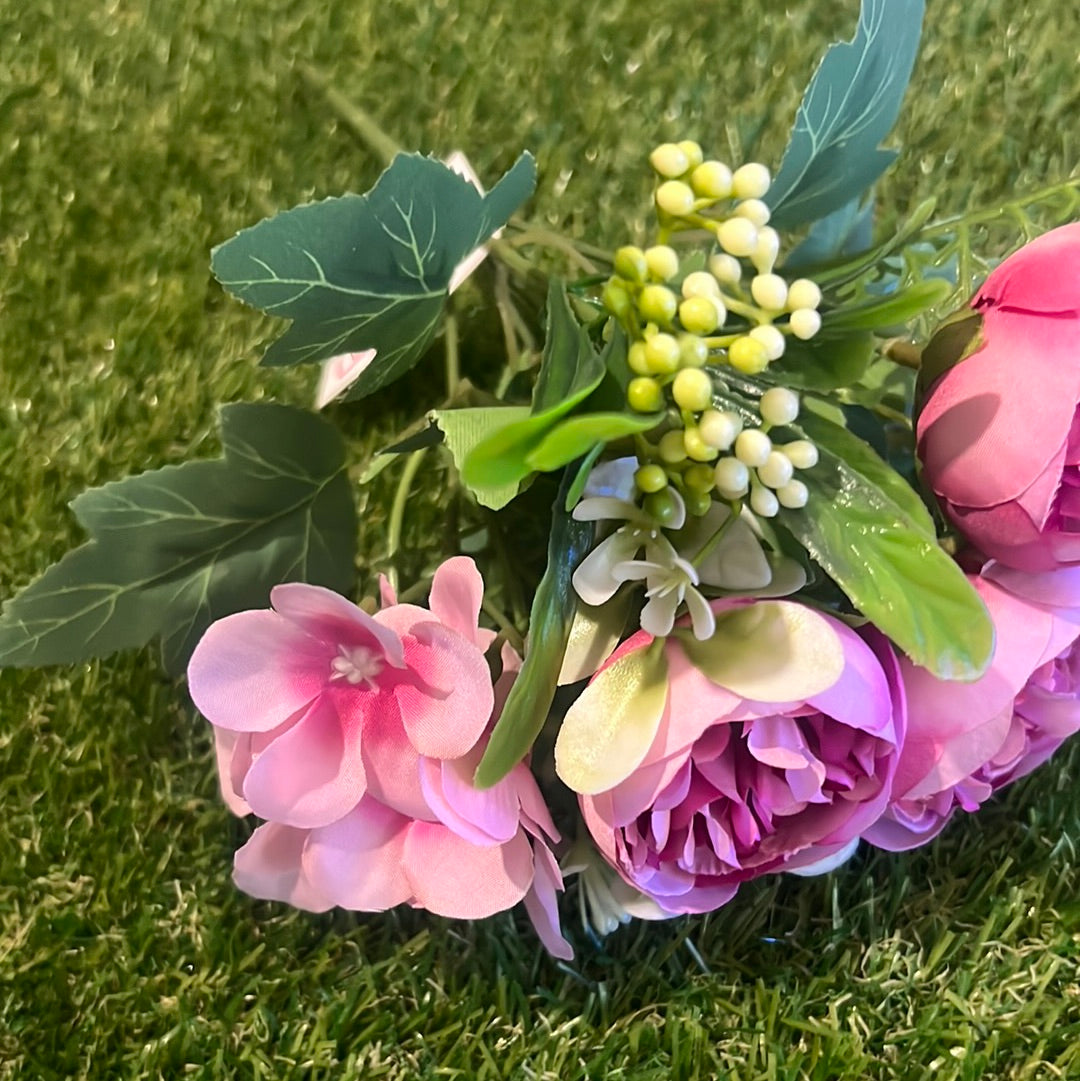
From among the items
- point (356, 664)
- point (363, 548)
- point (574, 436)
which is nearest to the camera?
point (574, 436)

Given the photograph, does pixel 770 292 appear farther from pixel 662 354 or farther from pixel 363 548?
pixel 363 548

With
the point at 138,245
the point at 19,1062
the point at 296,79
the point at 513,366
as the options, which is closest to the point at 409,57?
the point at 296,79

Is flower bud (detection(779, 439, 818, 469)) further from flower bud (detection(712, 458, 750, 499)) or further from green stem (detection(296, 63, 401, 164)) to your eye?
green stem (detection(296, 63, 401, 164))

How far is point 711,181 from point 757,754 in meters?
0.16

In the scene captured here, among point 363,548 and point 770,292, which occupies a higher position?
point 770,292

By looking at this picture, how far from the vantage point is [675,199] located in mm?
281

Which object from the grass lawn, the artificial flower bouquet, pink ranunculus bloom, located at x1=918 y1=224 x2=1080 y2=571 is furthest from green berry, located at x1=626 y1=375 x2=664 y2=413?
the grass lawn

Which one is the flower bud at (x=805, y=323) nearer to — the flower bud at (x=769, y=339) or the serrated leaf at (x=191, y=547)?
the flower bud at (x=769, y=339)

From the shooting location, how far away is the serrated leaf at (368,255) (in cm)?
30

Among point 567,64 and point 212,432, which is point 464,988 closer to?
point 212,432

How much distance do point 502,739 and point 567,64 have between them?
0.48m

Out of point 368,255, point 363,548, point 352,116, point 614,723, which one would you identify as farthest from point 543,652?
point 352,116

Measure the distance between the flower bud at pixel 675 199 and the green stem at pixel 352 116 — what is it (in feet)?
1.23

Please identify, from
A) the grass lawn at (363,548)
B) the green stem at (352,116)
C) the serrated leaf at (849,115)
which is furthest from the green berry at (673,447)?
the green stem at (352,116)
